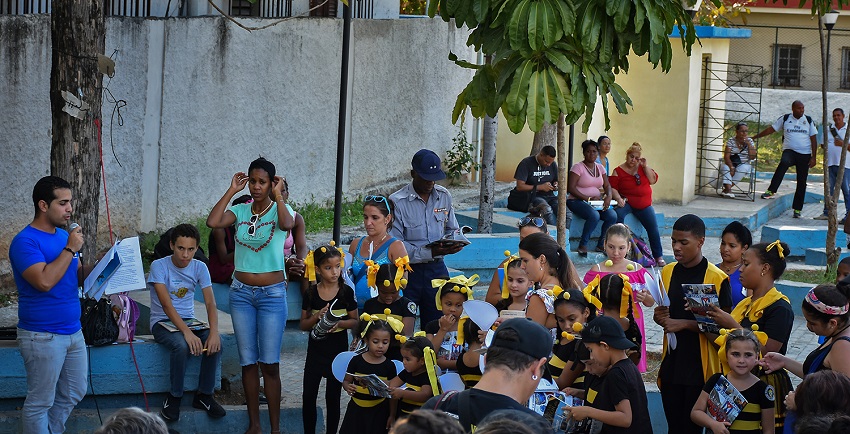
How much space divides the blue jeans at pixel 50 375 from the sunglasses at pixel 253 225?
4.41 ft

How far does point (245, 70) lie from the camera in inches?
519

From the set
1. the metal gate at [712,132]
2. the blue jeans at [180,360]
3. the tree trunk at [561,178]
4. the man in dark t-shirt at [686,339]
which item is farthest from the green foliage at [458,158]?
the man in dark t-shirt at [686,339]

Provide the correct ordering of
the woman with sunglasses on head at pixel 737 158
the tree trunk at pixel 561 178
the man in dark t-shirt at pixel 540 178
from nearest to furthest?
the tree trunk at pixel 561 178 → the man in dark t-shirt at pixel 540 178 → the woman with sunglasses on head at pixel 737 158

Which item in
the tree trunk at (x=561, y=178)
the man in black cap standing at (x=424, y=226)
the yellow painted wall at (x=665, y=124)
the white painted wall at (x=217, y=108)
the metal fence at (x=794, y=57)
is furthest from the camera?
the metal fence at (x=794, y=57)

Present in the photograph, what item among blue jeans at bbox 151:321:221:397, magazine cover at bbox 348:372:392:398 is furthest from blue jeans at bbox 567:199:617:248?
magazine cover at bbox 348:372:392:398

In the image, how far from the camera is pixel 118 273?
280 inches

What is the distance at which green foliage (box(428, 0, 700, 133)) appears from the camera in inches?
280

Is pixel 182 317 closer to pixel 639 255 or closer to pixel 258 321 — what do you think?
pixel 258 321

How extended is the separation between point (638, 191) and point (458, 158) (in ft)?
14.6

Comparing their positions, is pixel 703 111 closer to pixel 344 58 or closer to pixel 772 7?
pixel 344 58

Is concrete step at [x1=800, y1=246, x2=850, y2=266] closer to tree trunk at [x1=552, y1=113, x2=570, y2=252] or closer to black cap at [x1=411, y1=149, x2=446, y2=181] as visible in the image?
tree trunk at [x1=552, y1=113, x2=570, y2=252]

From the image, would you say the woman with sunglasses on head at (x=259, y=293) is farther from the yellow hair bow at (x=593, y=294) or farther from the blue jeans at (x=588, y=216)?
the blue jeans at (x=588, y=216)

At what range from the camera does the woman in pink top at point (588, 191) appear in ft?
44.5

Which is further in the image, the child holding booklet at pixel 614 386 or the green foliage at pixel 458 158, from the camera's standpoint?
the green foliage at pixel 458 158
